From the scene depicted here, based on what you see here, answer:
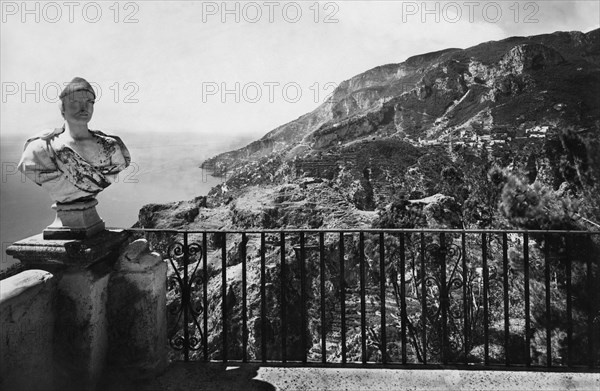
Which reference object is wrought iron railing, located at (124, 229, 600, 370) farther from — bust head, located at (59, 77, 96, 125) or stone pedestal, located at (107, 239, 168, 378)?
bust head, located at (59, 77, 96, 125)

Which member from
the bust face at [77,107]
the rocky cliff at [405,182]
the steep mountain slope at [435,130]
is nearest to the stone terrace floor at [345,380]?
the rocky cliff at [405,182]

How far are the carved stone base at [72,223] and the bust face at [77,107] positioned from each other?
0.48 meters

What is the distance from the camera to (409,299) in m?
15.7

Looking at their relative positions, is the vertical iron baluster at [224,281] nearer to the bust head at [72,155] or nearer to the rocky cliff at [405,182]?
the rocky cliff at [405,182]

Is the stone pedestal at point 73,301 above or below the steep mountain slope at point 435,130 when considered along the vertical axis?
below

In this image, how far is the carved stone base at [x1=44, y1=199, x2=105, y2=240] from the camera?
8.13 feet

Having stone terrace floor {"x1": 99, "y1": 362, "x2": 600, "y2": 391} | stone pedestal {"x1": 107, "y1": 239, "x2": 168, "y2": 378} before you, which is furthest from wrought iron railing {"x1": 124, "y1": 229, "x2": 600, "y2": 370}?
stone pedestal {"x1": 107, "y1": 239, "x2": 168, "y2": 378}

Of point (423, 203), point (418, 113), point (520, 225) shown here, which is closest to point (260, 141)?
point (418, 113)

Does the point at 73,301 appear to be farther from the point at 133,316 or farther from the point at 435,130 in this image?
the point at 435,130

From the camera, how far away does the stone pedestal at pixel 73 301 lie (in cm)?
238

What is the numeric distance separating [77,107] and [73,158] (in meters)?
0.30

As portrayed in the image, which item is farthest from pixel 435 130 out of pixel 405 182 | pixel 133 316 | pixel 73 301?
pixel 73 301

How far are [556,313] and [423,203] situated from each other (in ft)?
26.0

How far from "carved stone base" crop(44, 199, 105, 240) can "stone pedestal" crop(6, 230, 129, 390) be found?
6 cm
